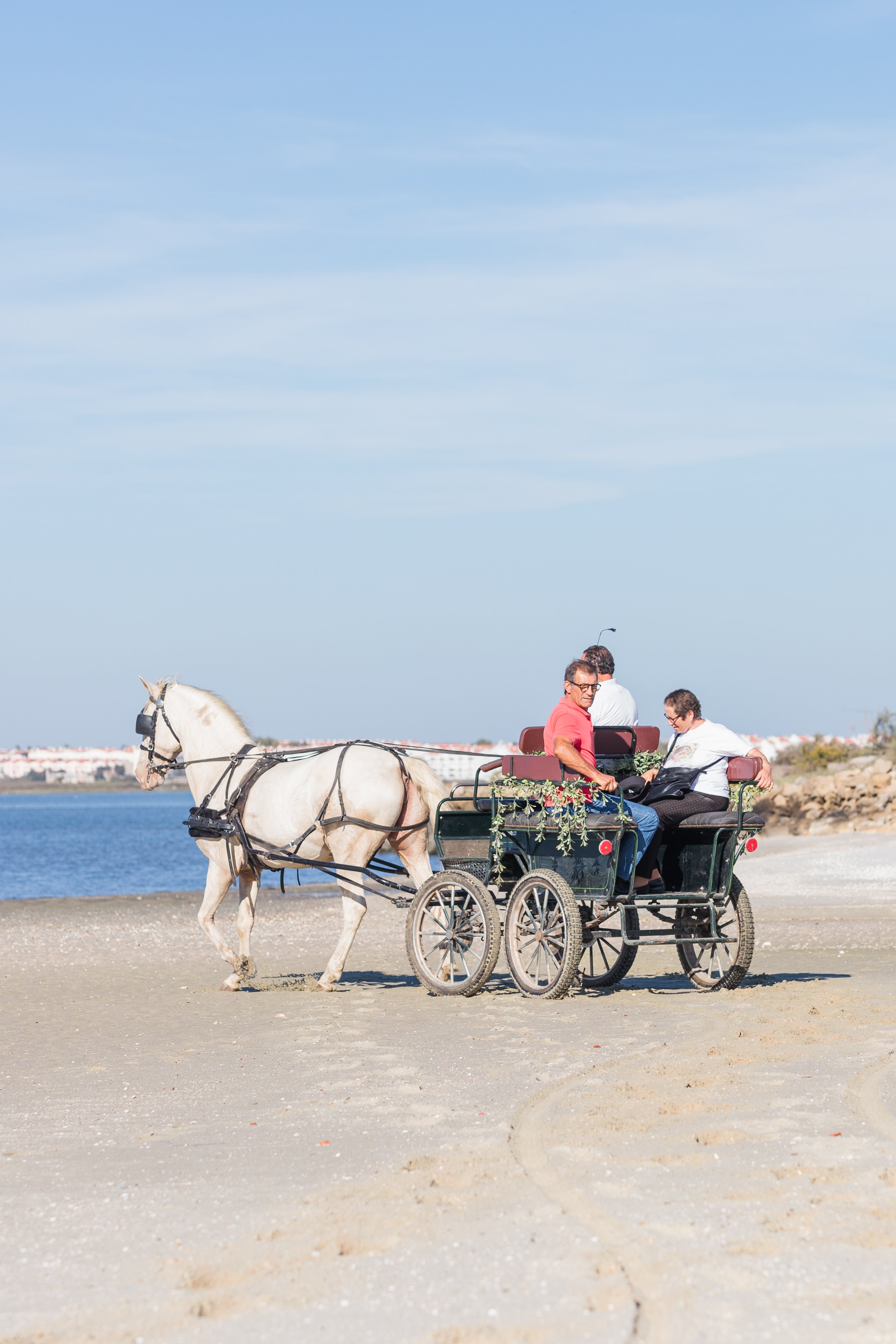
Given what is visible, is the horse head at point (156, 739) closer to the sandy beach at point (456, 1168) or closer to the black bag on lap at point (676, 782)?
the sandy beach at point (456, 1168)

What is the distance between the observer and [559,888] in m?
10.9

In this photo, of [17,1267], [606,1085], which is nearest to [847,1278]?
[17,1267]

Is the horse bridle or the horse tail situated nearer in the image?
the horse tail

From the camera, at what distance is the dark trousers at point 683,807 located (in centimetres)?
1119

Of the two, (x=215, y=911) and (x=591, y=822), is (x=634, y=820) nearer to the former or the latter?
(x=591, y=822)

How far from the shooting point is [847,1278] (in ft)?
15.0

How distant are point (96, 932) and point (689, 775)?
13663 millimetres

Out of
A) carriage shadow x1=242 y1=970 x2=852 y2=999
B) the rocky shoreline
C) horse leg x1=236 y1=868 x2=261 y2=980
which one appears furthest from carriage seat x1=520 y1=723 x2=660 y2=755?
the rocky shoreline

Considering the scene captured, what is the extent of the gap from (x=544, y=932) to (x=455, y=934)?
0.88 m

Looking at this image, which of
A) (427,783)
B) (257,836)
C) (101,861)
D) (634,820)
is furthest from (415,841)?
(101,861)

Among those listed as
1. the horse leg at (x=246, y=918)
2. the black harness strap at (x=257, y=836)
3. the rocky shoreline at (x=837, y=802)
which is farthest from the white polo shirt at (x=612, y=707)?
the rocky shoreline at (x=837, y=802)

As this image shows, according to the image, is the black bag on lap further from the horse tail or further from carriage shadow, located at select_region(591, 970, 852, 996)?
the horse tail

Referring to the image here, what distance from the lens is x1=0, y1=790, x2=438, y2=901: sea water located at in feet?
127

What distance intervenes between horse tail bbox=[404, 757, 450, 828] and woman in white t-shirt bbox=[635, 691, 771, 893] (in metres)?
1.97
